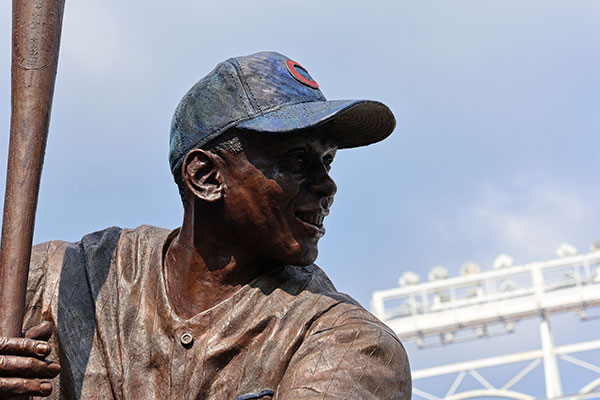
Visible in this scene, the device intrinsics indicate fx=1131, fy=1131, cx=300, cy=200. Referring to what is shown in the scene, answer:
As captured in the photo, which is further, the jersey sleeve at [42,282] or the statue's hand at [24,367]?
the jersey sleeve at [42,282]

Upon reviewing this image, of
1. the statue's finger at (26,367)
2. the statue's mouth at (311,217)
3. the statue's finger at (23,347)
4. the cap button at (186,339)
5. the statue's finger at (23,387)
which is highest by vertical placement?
the statue's mouth at (311,217)

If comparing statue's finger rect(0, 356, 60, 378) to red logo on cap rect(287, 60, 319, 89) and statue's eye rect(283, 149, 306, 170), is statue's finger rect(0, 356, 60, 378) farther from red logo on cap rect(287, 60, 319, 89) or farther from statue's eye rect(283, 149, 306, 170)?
red logo on cap rect(287, 60, 319, 89)

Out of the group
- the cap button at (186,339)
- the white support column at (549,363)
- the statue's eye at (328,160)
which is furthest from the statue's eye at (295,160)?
the white support column at (549,363)

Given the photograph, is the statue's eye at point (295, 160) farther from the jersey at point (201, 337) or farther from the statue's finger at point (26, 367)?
the statue's finger at point (26, 367)

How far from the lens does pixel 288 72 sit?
412cm

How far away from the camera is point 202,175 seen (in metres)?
→ 4.07

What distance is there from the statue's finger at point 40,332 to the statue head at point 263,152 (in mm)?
693

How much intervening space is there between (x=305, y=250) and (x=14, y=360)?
3.50ft

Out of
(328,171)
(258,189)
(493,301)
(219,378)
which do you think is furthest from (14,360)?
(493,301)

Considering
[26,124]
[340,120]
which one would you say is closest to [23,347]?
[26,124]

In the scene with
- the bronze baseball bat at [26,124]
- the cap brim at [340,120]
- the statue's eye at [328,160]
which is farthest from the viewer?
the statue's eye at [328,160]

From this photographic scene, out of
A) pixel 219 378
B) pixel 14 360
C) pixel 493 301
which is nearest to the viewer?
pixel 14 360

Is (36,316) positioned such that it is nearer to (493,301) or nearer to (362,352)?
(362,352)

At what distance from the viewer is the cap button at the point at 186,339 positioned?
13.0 ft
